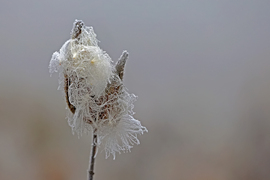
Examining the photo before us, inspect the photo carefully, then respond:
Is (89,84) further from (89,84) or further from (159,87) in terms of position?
(159,87)

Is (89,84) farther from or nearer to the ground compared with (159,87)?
nearer to the ground

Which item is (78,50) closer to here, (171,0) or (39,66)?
(39,66)

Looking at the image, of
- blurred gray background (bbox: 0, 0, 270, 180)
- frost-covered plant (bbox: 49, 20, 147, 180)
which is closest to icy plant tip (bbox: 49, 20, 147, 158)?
frost-covered plant (bbox: 49, 20, 147, 180)

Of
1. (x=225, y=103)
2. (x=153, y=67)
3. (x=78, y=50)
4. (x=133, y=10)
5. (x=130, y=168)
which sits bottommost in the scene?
(x=130, y=168)

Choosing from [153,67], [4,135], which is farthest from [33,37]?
[153,67]

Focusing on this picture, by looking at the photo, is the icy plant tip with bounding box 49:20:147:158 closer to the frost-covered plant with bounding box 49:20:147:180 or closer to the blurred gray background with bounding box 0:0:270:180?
the frost-covered plant with bounding box 49:20:147:180

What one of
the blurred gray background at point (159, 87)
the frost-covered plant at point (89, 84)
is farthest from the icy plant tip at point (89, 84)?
the blurred gray background at point (159, 87)

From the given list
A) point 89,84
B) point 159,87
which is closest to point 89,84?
point 89,84

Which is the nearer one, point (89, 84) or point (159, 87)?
point (89, 84)
